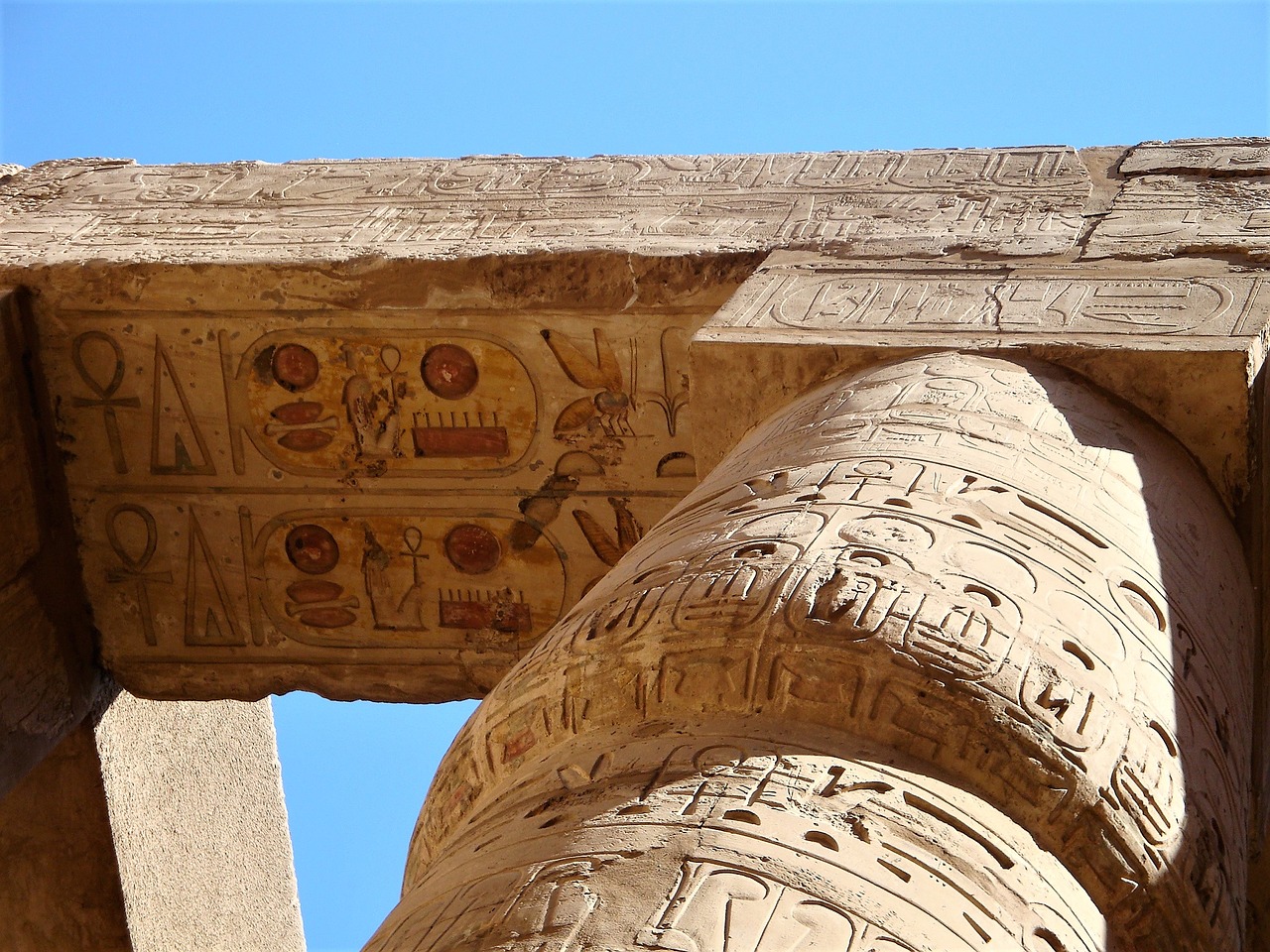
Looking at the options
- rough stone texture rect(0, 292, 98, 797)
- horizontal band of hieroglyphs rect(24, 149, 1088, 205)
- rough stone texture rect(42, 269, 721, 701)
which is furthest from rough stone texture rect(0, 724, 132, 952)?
horizontal band of hieroglyphs rect(24, 149, 1088, 205)

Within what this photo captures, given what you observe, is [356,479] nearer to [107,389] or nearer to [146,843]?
[107,389]

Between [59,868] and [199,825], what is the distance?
21.6 inches

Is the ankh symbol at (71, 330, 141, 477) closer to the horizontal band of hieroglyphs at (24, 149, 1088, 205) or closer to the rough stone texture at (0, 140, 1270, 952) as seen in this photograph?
the rough stone texture at (0, 140, 1270, 952)

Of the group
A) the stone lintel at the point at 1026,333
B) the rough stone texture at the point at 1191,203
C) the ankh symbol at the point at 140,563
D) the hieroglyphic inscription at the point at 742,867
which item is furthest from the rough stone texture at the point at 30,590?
the rough stone texture at the point at 1191,203

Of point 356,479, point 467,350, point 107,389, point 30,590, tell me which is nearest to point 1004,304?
point 467,350

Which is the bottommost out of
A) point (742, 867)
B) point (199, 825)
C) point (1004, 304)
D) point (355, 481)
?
point (742, 867)

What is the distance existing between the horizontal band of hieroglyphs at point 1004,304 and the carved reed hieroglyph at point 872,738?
587 millimetres

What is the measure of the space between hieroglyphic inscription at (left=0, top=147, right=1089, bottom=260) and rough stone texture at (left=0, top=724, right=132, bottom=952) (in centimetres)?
164

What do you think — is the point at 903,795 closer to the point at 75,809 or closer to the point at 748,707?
the point at 748,707

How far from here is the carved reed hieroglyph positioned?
165 cm

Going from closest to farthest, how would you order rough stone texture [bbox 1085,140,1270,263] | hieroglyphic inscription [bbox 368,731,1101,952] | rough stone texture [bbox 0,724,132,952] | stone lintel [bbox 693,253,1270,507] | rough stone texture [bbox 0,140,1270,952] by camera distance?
hieroglyphic inscription [bbox 368,731,1101,952], stone lintel [bbox 693,253,1270,507], rough stone texture [bbox 0,140,1270,952], rough stone texture [bbox 1085,140,1270,263], rough stone texture [bbox 0,724,132,952]

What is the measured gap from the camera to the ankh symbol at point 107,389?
414 cm

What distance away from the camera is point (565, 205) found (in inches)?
167

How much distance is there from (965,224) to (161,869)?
3.21 metres
